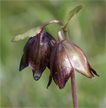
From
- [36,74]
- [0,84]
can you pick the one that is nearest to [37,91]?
[0,84]

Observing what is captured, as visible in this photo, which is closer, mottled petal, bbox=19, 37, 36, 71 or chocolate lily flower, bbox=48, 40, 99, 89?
chocolate lily flower, bbox=48, 40, 99, 89

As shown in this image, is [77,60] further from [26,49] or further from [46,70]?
[46,70]

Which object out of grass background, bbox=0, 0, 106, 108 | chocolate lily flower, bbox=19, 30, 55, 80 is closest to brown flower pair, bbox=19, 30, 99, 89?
chocolate lily flower, bbox=19, 30, 55, 80

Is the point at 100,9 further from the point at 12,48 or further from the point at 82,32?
the point at 12,48

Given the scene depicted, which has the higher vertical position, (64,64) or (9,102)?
(64,64)

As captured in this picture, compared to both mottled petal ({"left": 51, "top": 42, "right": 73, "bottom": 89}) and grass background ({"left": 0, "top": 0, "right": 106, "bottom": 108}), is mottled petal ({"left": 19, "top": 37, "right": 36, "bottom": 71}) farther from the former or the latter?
grass background ({"left": 0, "top": 0, "right": 106, "bottom": 108})

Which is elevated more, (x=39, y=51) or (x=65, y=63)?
(x=39, y=51)

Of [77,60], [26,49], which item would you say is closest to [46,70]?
[26,49]
